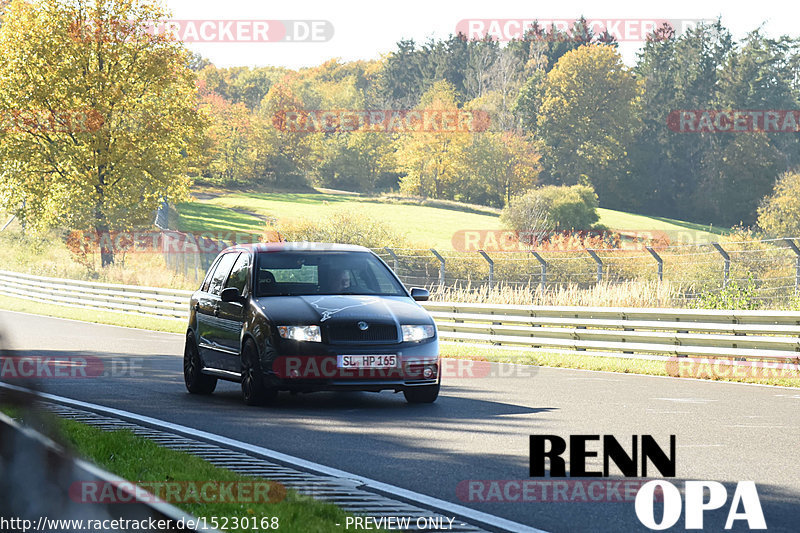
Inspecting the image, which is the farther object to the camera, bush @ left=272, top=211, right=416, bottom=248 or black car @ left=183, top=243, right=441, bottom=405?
bush @ left=272, top=211, right=416, bottom=248

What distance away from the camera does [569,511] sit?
20.7ft

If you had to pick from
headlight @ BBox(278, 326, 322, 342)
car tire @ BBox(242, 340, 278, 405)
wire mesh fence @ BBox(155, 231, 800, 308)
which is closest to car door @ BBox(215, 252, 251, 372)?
car tire @ BBox(242, 340, 278, 405)

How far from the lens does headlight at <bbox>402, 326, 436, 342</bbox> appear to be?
11.5m

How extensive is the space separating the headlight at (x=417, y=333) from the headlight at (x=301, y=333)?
89 centimetres

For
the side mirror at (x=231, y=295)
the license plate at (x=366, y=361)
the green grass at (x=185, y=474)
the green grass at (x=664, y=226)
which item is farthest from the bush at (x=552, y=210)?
the green grass at (x=185, y=474)

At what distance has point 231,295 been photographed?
1202cm

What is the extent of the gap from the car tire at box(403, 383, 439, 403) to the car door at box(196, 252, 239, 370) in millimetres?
2058

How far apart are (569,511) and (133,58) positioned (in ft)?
141

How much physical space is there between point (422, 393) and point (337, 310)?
4.25 feet

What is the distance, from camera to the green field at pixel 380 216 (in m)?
69.8

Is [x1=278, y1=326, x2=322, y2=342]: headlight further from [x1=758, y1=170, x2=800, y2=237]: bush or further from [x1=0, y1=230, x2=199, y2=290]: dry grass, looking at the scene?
[x1=758, y1=170, x2=800, y2=237]: bush

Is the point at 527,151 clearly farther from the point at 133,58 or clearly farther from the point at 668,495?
the point at 668,495

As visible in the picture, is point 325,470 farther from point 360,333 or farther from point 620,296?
point 620,296

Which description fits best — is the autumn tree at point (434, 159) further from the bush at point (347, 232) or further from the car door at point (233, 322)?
the car door at point (233, 322)
